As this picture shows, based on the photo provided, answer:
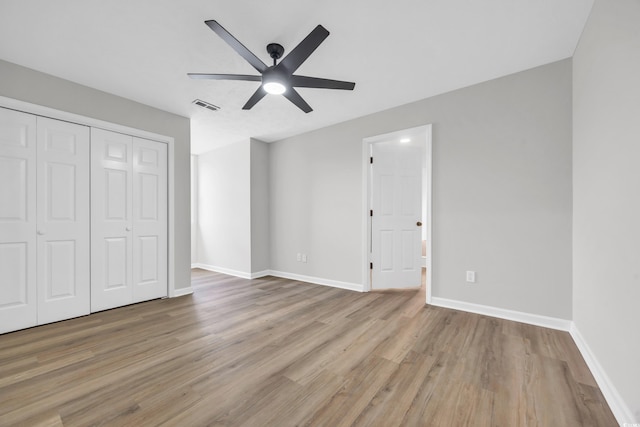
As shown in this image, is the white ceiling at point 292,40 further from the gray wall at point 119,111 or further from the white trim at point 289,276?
the white trim at point 289,276

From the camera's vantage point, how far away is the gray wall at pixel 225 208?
4734mm

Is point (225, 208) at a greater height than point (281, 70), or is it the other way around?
point (281, 70)

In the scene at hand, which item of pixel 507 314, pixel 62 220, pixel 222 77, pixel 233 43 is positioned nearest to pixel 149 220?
pixel 62 220

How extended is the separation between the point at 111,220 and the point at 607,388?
459cm

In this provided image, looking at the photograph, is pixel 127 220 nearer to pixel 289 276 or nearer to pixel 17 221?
pixel 17 221

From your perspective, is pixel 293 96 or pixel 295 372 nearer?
Result: pixel 295 372

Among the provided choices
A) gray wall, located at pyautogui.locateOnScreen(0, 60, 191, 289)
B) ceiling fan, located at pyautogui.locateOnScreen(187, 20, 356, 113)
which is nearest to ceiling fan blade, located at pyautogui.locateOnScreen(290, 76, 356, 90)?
ceiling fan, located at pyautogui.locateOnScreen(187, 20, 356, 113)

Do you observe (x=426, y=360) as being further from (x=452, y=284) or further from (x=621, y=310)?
(x=452, y=284)

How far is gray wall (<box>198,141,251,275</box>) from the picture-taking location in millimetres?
4734

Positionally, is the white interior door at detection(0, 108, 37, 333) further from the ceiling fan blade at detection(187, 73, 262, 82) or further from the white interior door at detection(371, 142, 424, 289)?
the white interior door at detection(371, 142, 424, 289)

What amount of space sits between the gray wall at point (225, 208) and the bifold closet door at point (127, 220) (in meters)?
1.40

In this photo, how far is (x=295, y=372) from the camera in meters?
1.78

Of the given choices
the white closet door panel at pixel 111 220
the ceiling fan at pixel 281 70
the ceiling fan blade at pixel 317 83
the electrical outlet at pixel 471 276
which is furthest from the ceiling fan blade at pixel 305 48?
the electrical outlet at pixel 471 276

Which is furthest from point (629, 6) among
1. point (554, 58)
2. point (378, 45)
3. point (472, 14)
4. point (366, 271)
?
point (366, 271)
